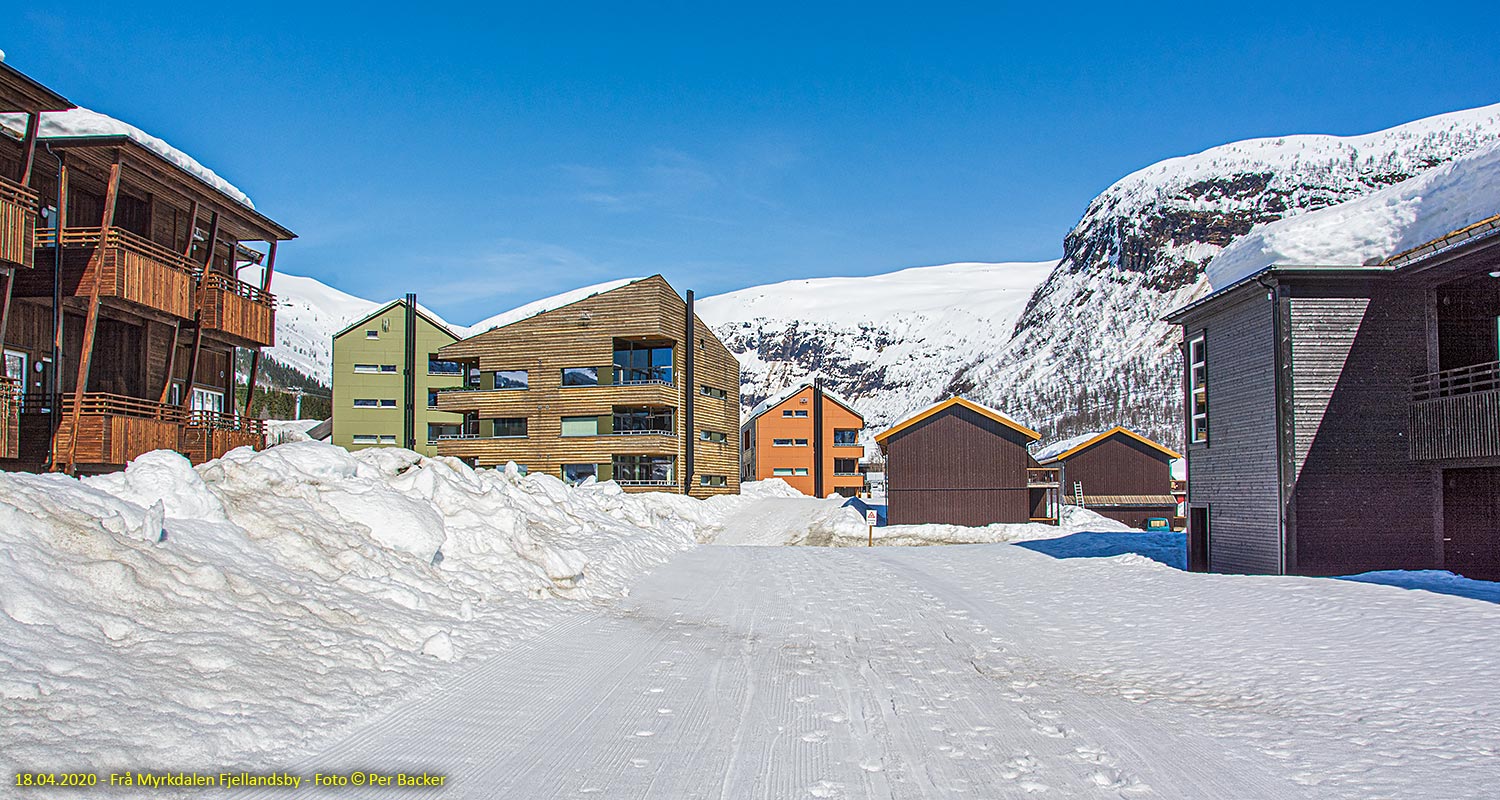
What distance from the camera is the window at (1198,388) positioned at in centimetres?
2336

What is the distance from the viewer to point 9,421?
1697 cm

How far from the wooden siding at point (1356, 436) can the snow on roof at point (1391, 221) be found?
35.3 inches

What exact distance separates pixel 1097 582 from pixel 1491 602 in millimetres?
6604

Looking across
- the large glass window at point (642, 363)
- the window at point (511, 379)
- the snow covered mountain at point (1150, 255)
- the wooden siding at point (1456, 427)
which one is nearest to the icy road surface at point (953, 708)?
the wooden siding at point (1456, 427)

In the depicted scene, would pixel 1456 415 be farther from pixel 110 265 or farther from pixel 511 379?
pixel 511 379

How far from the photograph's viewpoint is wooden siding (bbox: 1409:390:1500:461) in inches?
682

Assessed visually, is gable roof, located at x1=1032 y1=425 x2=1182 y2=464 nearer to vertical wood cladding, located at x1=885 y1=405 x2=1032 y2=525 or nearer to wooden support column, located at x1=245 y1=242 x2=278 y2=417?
vertical wood cladding, located at x1=885 y1=405 x2=1032 y2=525

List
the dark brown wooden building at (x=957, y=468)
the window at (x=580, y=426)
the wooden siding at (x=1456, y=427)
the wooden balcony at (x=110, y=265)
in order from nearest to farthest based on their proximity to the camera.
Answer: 1. the wooden siding at (x=1456, y=427)
2. the wooden balcony at (x=110, y=265)
3. the dark brown wooden building at (x=957, y=468)
4. the window at (x=580, y=426)

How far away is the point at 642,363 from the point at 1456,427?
3617 centimetres

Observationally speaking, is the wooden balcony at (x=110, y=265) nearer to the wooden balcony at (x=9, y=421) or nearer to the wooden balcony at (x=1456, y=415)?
the wooden balcony at (x=9, y=421)

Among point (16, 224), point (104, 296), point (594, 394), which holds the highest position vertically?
point (16, 224)

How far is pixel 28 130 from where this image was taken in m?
17.3

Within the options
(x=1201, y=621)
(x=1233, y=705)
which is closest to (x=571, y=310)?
(x=1201, y=621)

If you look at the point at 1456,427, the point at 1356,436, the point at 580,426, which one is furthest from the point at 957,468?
the point at 1456,427
